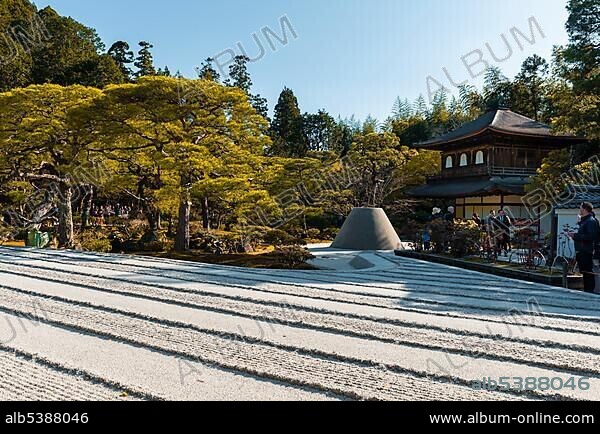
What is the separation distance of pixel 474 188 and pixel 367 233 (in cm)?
644

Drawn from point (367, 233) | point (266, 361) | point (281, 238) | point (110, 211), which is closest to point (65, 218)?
point (281, 238)

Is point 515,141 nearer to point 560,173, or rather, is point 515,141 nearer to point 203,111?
point 560,173

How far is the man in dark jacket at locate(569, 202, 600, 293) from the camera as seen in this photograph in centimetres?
633

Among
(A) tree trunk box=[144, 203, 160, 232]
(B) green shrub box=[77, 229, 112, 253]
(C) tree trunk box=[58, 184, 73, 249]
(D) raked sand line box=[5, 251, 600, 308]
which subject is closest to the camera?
(D) raked sand line box=[5, 251, 600, 308]

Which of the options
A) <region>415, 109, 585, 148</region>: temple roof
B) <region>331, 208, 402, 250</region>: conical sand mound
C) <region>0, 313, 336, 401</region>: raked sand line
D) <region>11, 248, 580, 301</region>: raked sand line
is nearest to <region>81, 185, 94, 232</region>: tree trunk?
<region>11, 248, 580, 301</region>: raked sand line

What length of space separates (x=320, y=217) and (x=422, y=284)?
13.2m

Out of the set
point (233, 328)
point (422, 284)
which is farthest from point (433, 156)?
point (233, 328)

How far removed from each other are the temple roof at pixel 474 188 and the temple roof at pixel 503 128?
5.60 feet

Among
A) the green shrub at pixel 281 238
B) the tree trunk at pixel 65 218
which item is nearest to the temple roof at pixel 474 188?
the green shrub at pixel 281 238

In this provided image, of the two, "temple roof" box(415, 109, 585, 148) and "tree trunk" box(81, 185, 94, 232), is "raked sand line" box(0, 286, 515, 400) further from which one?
"temple roof" box(415, 109, 585, 148)

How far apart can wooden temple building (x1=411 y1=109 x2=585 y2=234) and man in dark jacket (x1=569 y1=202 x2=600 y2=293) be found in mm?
10793

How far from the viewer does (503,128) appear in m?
18.3
